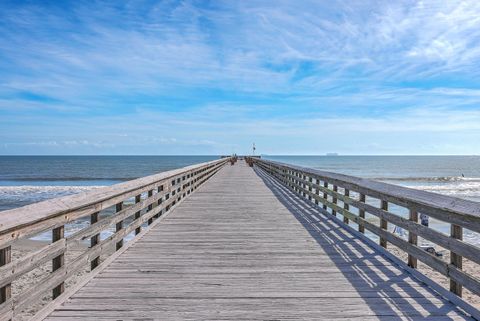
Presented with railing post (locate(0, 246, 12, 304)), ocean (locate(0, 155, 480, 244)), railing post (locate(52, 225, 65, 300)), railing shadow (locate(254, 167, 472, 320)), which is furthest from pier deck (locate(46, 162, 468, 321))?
ocean (locate(0, 155, 480, 244))

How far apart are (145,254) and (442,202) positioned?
383 centimetres

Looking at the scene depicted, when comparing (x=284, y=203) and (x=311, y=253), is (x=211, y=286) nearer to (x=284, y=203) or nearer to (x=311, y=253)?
(x=311, y=253)

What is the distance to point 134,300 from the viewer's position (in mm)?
3752

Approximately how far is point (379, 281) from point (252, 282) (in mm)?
1436

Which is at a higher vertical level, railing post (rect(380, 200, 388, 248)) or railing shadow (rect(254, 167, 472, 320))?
railing post (rect(380, 200, 388, 248))

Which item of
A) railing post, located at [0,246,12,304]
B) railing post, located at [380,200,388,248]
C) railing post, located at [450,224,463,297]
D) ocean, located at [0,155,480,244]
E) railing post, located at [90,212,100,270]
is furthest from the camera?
ocean, located at [0,155,480,244]

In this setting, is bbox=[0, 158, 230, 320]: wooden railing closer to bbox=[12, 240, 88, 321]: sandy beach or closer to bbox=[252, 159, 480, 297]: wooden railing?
bbox=[12, 240, 88, 321]: sandy beach

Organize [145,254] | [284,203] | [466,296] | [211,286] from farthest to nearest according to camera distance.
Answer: [284,203], [466,296], [145,254], [211,286]

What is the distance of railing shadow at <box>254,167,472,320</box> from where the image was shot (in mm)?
3555

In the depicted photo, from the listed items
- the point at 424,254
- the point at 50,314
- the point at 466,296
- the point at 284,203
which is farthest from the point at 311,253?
the point at 284,203

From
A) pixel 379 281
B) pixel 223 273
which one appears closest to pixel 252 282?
pixel 223 273

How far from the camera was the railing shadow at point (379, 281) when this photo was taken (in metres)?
3.55

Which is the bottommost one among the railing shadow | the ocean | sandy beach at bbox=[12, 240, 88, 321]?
the ocean

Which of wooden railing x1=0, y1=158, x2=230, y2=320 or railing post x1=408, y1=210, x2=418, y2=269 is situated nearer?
wooden railing x1=0, y1=158, x2=230, y2=320
